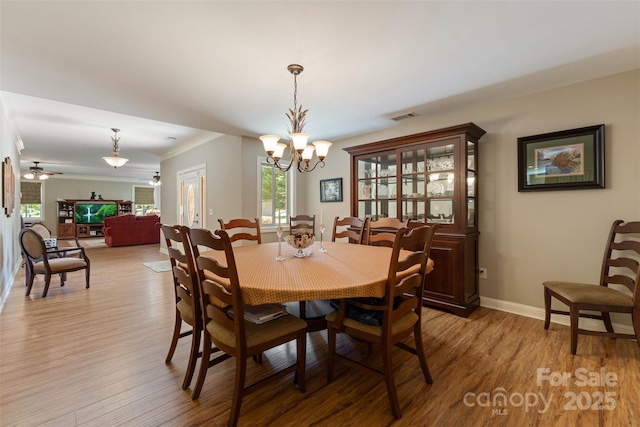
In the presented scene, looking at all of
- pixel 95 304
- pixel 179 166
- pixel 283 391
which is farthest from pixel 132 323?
pixel 179 166

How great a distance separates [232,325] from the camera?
56.7 inches

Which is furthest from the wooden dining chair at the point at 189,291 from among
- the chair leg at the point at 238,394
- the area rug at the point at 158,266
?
the area rug at the point at 158,266

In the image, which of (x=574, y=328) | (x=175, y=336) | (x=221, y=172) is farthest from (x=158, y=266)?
(x=574, y=328)

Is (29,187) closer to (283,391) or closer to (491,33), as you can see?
(283,391)

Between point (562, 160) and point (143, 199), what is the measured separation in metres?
14.2

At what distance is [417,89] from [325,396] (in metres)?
2.71

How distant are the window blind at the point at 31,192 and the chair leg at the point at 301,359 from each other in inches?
521

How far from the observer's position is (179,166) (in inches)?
245

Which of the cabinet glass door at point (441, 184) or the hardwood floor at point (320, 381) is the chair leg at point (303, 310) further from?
the cabinet glass door at point (441, 184)

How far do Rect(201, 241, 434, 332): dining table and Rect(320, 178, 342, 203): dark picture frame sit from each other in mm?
2427

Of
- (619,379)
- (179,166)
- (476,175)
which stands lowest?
(619,379)

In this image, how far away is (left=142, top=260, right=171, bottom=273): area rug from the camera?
16.6 feet

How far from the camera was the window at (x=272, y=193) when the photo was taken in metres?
4.71

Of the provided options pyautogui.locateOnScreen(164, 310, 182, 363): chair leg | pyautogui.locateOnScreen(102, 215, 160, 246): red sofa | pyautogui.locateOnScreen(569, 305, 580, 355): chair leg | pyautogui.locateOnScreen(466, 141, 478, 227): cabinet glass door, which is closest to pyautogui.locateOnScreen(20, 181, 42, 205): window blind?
pyautogui.locateOnScreen(102, 215, 160, 246): red sofa
